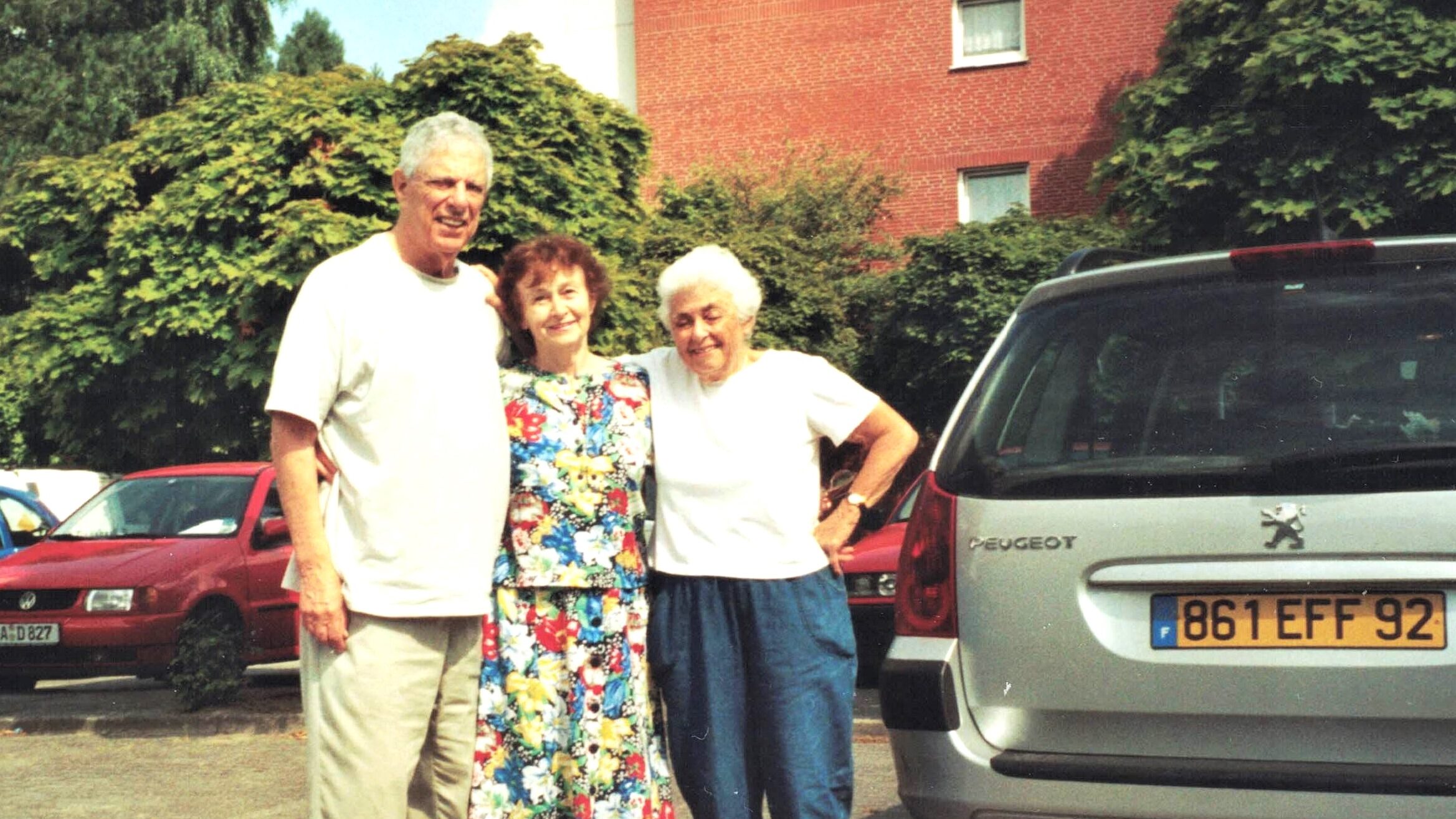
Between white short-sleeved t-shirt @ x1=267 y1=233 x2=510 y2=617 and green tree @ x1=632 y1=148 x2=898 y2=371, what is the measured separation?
1641 cm

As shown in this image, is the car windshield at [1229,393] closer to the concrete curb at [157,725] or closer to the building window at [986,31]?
the concrete curb at [157,725]

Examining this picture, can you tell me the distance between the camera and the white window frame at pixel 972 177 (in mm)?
29688

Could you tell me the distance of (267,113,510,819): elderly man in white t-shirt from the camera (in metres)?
3.86

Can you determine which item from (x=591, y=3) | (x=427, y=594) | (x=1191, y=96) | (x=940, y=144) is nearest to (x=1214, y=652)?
(x=427, y=594)

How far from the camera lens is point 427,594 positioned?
3.88 meters

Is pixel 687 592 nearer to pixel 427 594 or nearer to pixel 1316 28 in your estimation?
pixel 427 594

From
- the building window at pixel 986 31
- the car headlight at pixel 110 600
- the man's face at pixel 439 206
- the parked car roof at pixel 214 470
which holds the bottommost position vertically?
the car headlight at pixel 110 600

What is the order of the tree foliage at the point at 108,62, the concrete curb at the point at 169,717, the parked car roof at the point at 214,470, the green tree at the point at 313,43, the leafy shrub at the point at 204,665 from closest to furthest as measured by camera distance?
1. the concrete curb at the point at 169,717
2. the leafy shrub at the point at 204,665
3. the parked car roof at the point at 214,470
4. the tree foliage at the point at 108,62
5. the green tree at the point at 313,43

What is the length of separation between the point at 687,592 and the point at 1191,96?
2070cm

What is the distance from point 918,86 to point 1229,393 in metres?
27.2

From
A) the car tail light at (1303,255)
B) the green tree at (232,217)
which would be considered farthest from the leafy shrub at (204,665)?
the car tail light at (1303,255)

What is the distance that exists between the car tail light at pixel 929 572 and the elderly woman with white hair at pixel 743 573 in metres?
0.32

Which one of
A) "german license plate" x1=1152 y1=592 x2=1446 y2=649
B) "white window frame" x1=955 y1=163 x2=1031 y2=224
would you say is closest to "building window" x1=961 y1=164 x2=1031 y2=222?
"white window frame" x1=955 y1=163 x2=1031 y2=224

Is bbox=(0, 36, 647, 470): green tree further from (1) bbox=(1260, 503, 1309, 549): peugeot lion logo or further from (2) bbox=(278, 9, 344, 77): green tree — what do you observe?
(2) bbox=(278, 9, 344, 77): green tree
